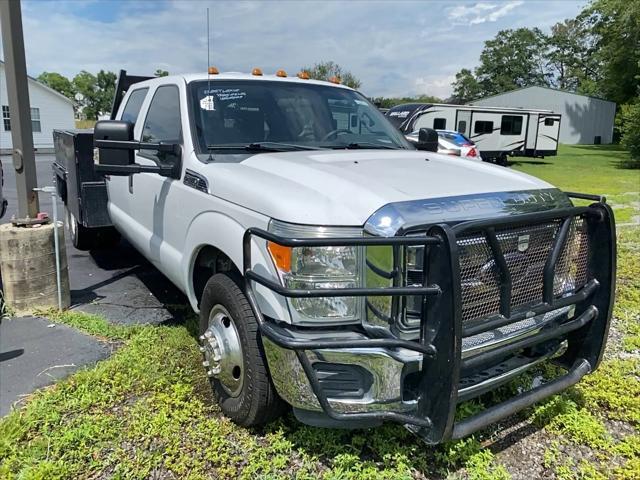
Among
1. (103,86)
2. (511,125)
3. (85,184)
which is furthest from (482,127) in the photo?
(103,86)

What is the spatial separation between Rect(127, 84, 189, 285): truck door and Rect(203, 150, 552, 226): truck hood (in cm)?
55

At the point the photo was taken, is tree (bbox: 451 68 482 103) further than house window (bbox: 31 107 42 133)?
Yes

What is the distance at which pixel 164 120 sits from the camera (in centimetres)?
420

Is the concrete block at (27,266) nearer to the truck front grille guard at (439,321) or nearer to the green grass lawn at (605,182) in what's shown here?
the truck front grille guard at (439,321)

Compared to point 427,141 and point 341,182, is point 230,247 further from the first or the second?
point 427,141

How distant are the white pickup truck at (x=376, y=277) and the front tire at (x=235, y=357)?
0.01 metres

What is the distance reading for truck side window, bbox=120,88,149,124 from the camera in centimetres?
495

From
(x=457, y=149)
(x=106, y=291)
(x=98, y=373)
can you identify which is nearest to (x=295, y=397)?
(x=98, y=373)

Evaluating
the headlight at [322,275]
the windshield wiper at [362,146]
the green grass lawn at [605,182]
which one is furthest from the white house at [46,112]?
the headlight at [322,275]

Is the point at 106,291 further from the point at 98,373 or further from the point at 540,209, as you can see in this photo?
the point at 540,209

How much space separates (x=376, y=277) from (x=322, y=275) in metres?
0.25

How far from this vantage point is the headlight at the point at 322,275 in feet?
8.10

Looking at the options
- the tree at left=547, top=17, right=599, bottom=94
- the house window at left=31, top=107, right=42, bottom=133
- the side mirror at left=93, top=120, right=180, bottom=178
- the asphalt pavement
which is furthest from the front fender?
the tree at left=547, top=17, right=599, bottom=94

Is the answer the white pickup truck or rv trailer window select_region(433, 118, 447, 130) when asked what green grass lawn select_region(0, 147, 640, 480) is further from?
rv trailer window select_region(433, 118, 447, 130)
